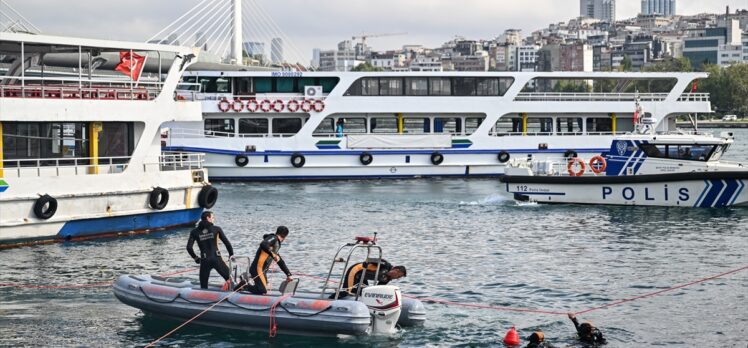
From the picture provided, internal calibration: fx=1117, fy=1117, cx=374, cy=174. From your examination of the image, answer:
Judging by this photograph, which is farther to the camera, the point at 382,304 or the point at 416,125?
the point at 416,125

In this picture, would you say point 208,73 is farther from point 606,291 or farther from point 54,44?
point 606,291

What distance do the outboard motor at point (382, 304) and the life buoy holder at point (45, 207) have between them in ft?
39.4

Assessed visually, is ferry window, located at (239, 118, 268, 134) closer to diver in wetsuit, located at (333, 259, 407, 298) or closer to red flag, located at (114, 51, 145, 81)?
red flag, located at (114, 51, 145, 81)

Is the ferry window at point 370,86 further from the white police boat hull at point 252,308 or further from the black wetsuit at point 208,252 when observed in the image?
the black wetsuit at point 208,252

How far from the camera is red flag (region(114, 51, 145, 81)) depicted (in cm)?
3012

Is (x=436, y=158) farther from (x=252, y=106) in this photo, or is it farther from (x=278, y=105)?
(x=252, y=106)

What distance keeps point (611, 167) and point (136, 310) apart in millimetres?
21233

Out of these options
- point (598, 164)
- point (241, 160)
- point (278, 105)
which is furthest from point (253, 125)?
point (598, 164)

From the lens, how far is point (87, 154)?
29.4 meters

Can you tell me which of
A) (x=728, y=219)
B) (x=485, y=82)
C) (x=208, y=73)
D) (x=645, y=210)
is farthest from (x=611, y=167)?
(x=208, y=73)

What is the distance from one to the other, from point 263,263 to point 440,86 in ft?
101

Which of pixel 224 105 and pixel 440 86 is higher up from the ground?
pixel 440 86

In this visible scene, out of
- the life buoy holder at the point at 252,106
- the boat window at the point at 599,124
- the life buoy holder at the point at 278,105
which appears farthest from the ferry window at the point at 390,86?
the boat window at the point at 599,124

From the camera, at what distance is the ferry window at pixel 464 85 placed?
159ft
